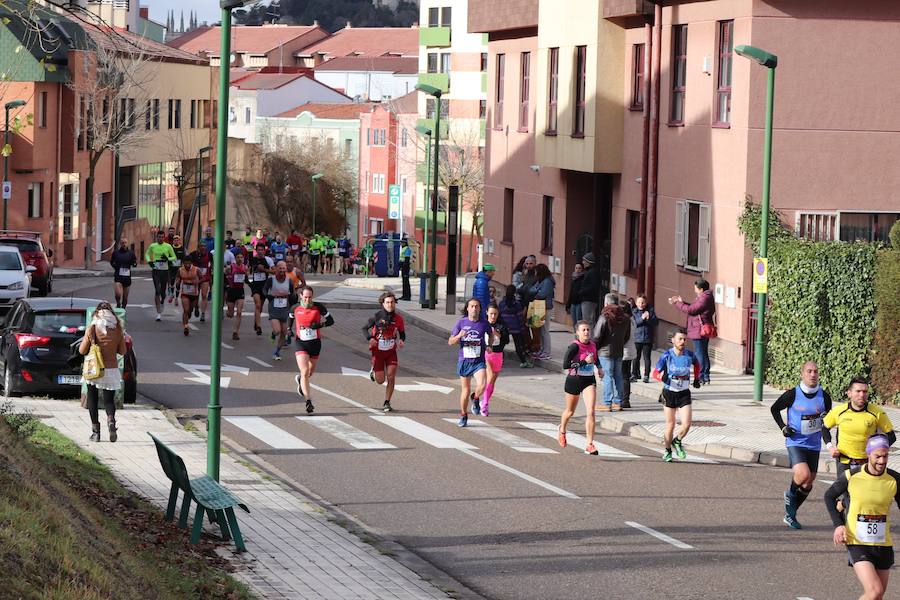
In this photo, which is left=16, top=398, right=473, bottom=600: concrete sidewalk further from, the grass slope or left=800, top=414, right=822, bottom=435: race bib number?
left=800, top=414, right=822, bottom=435: race bib number

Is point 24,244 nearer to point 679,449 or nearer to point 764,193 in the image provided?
point 764,193

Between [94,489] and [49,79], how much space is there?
47.6m

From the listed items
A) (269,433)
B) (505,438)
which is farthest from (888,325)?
(269,433)

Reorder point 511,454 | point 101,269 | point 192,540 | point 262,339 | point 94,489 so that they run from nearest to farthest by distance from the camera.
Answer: point 192,540 → point 94,489 → point 511,454 → point 262,339 → point 101,269

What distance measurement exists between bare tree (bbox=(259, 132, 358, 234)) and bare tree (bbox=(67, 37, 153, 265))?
3846cm

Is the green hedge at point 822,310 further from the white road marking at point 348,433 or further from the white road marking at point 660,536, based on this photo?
the white road marking at point 660,536

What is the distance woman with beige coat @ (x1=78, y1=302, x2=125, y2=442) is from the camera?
17.6m

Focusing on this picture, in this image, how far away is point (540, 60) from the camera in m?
36.1

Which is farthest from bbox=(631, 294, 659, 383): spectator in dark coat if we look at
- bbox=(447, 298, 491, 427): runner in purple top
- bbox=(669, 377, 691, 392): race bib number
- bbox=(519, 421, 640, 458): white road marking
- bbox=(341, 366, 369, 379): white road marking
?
bbox=(669, 377, 691, 392): race bib number

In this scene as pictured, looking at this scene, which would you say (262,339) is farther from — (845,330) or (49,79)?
(49,79)

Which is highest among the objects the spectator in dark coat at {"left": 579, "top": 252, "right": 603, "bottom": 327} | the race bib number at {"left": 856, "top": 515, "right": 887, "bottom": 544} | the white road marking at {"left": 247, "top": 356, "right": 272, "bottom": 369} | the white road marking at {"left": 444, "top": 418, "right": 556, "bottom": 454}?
the spectator in dark coat at {"left": 579, "top": 252, "right": 603, "bottom": 327}

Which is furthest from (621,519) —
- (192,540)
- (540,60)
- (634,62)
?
(540,60)

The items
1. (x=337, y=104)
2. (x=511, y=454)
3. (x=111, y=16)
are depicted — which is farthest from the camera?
(x=337, y=104)

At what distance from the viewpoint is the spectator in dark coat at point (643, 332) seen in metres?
23.4
